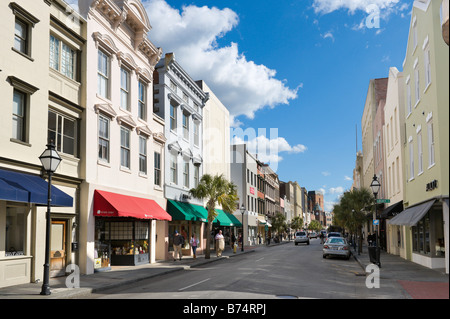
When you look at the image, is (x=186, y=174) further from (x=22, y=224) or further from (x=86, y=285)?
(x=86, y=285)

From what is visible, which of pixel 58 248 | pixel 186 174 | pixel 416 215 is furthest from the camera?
pixel 186 174

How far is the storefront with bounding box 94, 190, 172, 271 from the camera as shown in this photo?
786 inches

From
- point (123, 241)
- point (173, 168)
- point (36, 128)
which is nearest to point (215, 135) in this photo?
point (173, 168)

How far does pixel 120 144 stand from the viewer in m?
23.0

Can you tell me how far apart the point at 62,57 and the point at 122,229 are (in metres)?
9.53

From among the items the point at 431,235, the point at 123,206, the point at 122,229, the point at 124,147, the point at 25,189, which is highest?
the point at 124,147

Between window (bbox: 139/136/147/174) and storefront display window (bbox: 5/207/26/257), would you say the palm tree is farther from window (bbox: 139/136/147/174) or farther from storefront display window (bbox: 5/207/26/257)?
storefront display window (bbox: 5/207/26/257)

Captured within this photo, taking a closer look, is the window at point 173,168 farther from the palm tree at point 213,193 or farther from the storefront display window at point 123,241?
the storefront display window at point 123,241

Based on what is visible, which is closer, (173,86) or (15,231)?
(15,231)

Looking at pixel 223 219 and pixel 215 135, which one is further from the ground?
pixel 215 135

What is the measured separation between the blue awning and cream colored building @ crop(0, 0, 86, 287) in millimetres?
21

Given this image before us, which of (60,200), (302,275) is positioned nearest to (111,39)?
(60,200)

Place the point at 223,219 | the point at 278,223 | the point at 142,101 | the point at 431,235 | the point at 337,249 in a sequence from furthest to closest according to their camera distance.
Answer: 1. the point at 278,223
2. the point at 223,219
3. the point at 337,249
4. the point at 142,101
5. the point at 431,235

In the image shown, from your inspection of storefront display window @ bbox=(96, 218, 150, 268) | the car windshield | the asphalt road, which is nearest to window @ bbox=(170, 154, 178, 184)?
storefront display window @ bbox=(96, 218, 150, 268)
